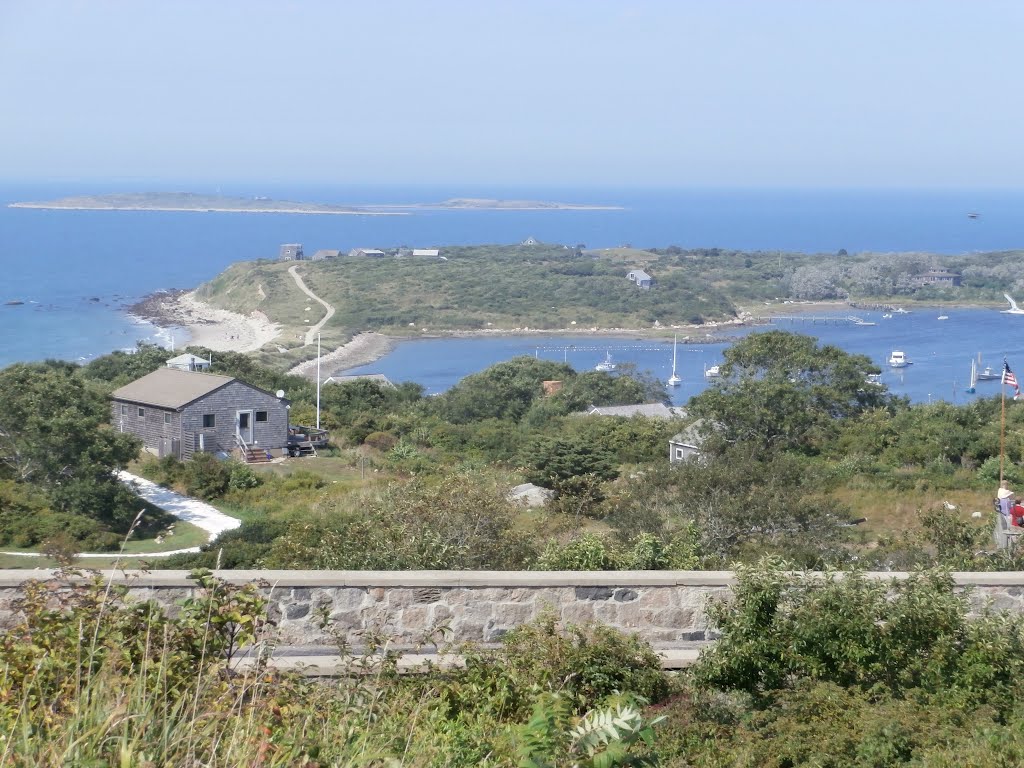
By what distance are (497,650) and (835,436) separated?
895 inches

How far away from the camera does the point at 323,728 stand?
390 centimetres

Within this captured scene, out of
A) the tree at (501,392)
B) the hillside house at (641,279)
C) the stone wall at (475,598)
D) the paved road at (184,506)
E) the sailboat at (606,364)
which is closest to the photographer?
the stone wall at (475,598)

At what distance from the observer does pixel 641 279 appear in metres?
112

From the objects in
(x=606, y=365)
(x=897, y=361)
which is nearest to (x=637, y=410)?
(x=606, y=365)

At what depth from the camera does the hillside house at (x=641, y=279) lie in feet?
360

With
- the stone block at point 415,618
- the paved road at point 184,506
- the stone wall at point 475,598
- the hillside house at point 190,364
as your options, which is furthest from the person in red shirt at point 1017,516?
the hillside house at point 190,364

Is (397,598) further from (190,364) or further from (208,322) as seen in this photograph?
(208,322)

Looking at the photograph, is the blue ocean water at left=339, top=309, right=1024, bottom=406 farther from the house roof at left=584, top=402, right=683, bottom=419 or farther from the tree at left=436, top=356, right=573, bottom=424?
the house roof at left=584, top=402, right=683, bottom=419

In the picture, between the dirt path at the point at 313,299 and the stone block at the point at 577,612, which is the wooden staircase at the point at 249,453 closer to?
the stone block at the point at 577,612

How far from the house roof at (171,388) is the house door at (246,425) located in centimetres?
87

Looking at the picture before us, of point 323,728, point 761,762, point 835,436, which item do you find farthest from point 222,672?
point 835,436

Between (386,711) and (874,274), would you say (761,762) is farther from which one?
(874,274)

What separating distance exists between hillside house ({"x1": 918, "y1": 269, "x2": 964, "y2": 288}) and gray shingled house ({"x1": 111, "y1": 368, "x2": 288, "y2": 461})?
101 meters

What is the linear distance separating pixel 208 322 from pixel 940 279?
72.9 metres
